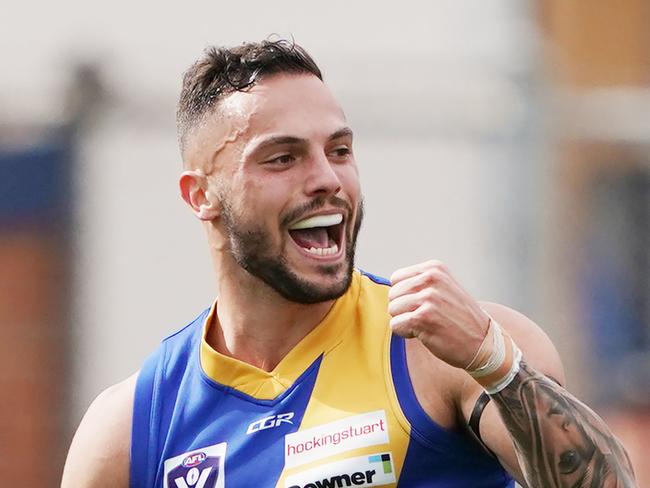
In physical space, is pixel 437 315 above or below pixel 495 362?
above

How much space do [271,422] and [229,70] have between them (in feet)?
3.68

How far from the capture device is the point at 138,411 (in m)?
5.32

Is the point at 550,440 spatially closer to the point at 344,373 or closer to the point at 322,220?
the point at 344,373

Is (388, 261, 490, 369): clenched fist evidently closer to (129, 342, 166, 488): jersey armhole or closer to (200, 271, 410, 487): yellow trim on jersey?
(200, 271, 410, 487): yellow trim on jersey

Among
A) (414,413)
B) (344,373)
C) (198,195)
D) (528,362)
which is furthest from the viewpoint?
(198,195)

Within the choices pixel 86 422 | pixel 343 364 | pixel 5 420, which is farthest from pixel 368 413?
pixel 5 420

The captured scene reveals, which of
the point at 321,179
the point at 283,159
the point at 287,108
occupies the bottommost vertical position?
the point at 321,179

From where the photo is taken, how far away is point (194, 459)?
5.17 metres

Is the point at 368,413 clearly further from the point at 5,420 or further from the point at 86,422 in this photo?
the point at 5,420

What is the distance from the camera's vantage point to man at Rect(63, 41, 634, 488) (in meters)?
4.56

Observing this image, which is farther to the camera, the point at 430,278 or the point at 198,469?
the point at 198,469

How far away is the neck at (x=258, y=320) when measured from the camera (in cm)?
530

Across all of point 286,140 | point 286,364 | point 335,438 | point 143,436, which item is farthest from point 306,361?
point 286,140

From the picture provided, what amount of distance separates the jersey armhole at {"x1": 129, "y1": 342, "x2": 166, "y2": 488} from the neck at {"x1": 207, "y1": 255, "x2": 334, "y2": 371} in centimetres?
27
